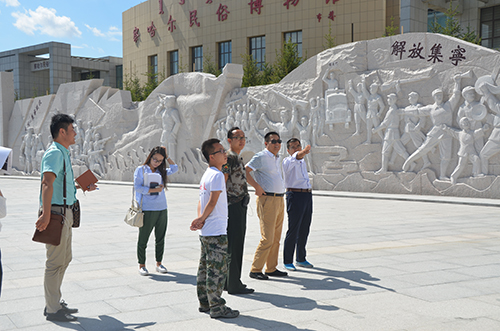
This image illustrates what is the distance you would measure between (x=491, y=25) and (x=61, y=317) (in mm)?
21894

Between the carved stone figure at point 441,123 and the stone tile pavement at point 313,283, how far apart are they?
13.5 feet

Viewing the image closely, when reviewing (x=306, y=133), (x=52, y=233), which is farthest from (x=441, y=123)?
(x=52, y=233)

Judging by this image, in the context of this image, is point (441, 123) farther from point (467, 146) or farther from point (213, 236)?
point (213, 236)

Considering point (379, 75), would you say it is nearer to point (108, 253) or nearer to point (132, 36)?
point (108, 253)

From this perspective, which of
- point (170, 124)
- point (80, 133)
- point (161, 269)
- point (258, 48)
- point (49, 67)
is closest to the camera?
point (161, 269)

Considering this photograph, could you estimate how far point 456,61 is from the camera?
12141mm

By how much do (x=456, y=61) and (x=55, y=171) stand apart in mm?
10997

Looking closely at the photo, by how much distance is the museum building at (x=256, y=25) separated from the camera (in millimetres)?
20875

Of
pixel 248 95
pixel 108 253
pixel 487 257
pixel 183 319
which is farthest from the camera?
pixel 248 95

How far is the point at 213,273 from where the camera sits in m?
3.70

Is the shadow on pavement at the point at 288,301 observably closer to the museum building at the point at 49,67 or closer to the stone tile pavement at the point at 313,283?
the stone tile pavement at the point at 313,283

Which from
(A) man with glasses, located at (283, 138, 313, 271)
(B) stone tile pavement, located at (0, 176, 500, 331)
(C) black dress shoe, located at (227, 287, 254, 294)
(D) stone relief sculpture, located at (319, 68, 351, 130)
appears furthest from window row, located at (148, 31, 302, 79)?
(C) black dress shoe, located at (227, 287, 254, 294)

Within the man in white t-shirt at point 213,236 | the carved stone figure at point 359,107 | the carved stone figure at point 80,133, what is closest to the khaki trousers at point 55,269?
the man in white t-shirt at point 213,236

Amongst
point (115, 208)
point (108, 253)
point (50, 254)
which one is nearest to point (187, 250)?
point (108, 253)
